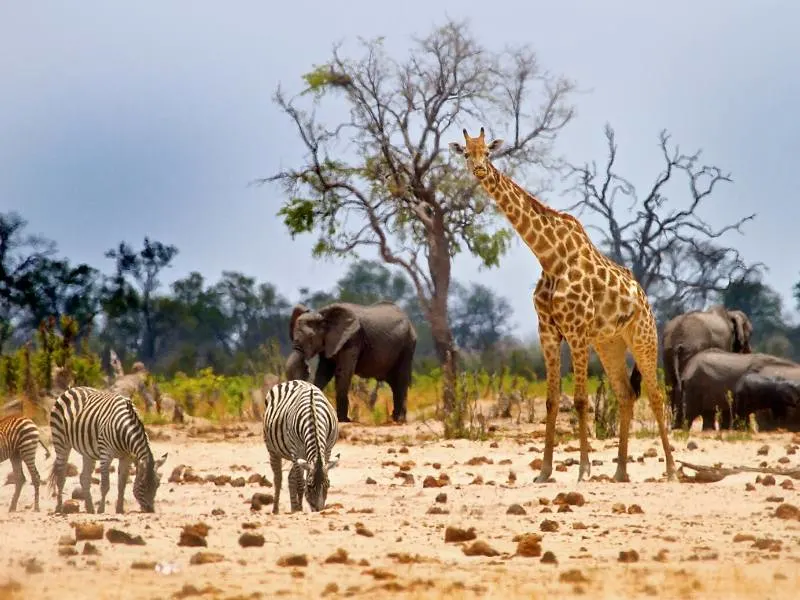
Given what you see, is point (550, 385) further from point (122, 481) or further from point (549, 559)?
point (549, 559)

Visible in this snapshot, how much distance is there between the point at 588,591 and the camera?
6469 mm

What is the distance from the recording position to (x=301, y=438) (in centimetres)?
1056

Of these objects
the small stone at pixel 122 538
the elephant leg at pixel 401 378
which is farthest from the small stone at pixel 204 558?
the elephant leg at pixel 401 378

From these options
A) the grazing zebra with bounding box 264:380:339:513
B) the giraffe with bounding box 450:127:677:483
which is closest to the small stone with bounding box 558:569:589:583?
the grazing zebra with bounding box 264:380:339:513

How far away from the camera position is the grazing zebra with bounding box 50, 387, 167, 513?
1067 centimetres

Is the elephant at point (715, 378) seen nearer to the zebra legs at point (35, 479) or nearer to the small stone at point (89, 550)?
the zebra legs at point (35, 479)

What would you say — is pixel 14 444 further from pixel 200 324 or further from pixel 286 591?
pixel 200 324

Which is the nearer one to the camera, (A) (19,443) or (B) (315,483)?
(B) (315,483)

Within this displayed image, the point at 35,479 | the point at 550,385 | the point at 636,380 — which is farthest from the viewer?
the point at 636,380

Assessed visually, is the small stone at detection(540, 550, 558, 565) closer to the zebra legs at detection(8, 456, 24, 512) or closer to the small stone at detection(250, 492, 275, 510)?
the small stone at detection(250, 492, 275, 510)

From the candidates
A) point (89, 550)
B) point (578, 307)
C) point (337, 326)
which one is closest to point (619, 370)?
point (578, 307)

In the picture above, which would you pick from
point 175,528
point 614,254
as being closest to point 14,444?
point 175,528

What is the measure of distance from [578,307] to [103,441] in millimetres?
4078

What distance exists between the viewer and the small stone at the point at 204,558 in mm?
7234
